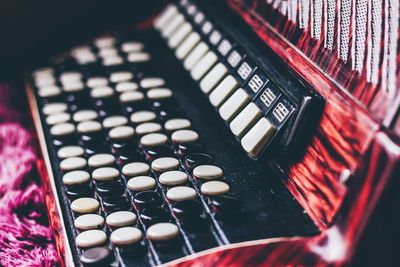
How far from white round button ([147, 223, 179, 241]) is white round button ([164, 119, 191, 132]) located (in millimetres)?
234

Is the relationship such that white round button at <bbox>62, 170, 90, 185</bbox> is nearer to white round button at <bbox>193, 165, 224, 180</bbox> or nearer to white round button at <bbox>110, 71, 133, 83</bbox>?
white round button at <bbox>193, 165, 224, 180</bbox>

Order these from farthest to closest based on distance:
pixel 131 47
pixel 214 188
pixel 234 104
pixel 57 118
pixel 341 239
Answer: pixel 131 47 < pixel 57 118 < pixel 234 104 < pixel 214 188 < pixel 341 239

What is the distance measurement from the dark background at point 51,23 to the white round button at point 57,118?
11.8 inches

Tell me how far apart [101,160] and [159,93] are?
0.21m

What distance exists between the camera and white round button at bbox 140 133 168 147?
817 millimetres

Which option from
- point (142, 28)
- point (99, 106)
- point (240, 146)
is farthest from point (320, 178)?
point (142, 28)

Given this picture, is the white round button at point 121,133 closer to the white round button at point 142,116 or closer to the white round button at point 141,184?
the white round button at point 142,116

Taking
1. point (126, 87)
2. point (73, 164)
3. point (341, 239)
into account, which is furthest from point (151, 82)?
point (341, 239)

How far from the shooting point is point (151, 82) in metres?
1.00

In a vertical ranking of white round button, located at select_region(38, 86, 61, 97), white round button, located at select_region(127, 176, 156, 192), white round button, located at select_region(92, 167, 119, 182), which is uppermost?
white round button, located at select_region(38, 86, 61, 97)

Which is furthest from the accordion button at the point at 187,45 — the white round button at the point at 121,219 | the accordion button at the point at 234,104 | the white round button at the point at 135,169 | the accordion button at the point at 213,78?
the white round button at the point at 121,219

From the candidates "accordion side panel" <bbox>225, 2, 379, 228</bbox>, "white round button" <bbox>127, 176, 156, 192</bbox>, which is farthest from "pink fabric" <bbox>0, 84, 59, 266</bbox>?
"accordion side panel" <bbox>225, 2, 379, 228</bbox>

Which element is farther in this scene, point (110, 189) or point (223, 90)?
point (223, 90)

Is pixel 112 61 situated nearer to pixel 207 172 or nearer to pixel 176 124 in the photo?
pixel 176 124
